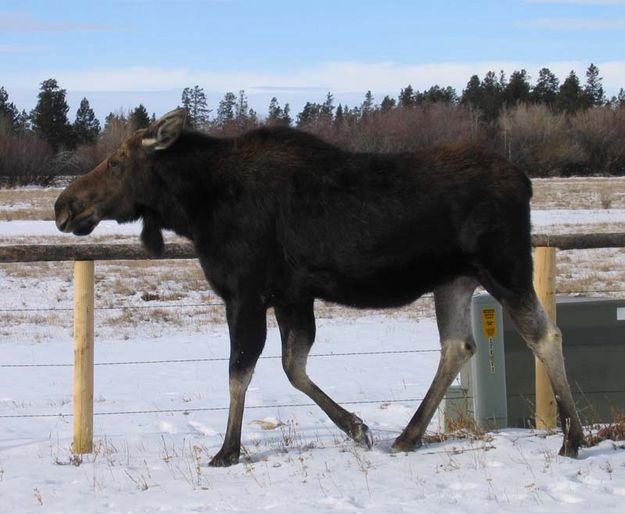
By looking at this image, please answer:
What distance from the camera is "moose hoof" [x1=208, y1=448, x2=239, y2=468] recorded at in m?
6.60

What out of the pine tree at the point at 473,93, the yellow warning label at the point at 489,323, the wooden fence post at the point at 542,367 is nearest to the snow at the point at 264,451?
the wooden fence post at the point at 542,367

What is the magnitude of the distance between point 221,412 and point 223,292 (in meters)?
2.86

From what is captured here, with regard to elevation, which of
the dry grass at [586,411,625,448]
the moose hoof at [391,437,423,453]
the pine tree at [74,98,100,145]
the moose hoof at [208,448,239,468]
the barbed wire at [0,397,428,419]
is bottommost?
the barbed wire at [0,397,428,419]

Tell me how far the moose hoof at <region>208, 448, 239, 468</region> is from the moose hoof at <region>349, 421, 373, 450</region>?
811 millimetres

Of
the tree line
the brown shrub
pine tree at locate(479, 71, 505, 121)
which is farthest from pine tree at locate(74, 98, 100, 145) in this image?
pine tree at locate(479, 71, 505, 121)

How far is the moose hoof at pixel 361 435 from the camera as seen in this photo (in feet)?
22.5

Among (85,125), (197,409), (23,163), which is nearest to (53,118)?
(85,125)

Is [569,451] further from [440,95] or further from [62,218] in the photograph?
[440,95]

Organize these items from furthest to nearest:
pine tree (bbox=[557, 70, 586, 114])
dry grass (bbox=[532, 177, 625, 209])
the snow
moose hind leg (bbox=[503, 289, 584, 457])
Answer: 1. pine tree (bbox=[557, 70, 586, 114])
2. dry grass (bbox=[532, 177, 625, 209])
3. moose hind leg (bbox=[503, 289, 584, 457])
4. the snow

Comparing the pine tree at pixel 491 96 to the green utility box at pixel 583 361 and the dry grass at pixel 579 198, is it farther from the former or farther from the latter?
A: the green utility box at pixel 583 361

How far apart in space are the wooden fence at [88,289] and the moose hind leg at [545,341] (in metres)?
1.17

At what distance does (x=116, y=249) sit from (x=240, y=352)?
1.55m

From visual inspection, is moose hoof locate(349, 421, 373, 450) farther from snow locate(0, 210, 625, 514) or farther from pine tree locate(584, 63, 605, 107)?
pine tree locate(584, 63, 605, 107)

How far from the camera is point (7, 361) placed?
12.4 metres
